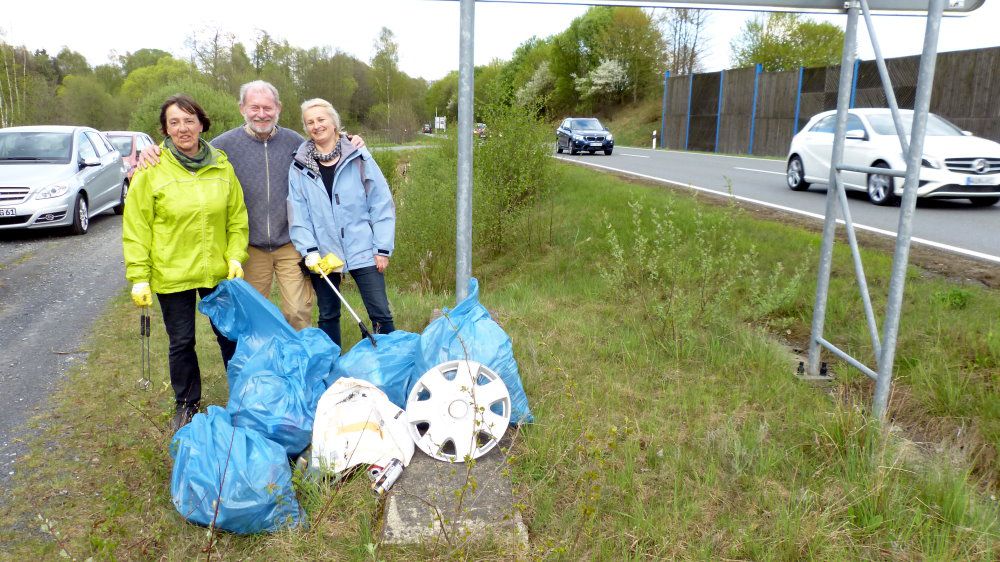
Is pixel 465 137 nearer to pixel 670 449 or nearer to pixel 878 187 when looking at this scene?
pixel 670 449

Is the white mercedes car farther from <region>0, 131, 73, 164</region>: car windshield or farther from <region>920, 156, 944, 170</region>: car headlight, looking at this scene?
<region>0, 131, 73, 164</region>: car windshield

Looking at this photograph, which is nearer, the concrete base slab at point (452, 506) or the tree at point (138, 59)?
the concrete base slab at point (452, 506)

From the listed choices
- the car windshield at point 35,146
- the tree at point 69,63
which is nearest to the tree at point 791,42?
the car windshield at point 35,146

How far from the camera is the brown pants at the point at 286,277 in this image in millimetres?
4109

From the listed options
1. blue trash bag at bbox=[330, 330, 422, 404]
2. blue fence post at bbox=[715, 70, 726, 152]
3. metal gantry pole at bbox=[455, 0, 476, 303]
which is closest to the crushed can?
blue trash bag at bbox=[330, 330, 422, 404]

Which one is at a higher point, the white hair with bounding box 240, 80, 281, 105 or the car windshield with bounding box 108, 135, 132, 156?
the white hair with bounding box 240, 80, 281, 105

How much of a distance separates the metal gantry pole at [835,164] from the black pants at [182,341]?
3.63 m

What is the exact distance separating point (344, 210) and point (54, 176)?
879cm

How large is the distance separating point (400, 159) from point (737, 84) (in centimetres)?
1964

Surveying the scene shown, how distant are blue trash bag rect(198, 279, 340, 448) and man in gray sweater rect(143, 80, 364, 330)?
0.44 meters

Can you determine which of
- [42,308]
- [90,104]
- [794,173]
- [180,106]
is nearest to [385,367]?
[180,106]

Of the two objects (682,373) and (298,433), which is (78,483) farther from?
(682,373)

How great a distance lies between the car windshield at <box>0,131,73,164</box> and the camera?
431 inches

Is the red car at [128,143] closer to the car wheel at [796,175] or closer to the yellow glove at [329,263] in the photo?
the yellow glove at [329,263]
